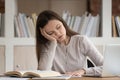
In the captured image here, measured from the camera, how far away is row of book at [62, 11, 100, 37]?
3055 mm

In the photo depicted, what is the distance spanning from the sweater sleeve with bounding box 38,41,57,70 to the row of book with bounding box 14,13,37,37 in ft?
2.22

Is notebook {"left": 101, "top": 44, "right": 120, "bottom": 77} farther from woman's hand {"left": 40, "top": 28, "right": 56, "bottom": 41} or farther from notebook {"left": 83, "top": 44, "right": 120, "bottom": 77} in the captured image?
woman's hand {"left": 40, "top": 28, "right": 56, "bottom": 41}

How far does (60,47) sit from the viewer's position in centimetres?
238

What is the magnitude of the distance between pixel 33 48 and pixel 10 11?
47 centimetres

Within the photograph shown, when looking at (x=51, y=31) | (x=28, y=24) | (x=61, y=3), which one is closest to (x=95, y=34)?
(x=61, y=3)

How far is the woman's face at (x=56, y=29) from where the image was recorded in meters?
2.21

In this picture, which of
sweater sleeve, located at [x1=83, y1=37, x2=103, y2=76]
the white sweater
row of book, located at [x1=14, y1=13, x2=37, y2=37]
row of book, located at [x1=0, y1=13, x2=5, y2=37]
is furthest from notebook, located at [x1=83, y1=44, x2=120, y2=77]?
row of book, located at [x1=0, y1=13, x2=5, y2=37]

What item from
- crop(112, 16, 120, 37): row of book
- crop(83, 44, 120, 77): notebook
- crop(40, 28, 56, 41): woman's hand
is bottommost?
crop(83, 44, 120, 77): notebook

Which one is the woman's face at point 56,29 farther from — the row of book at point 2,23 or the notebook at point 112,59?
the row of book at point 2,23

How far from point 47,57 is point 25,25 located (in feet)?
2.68

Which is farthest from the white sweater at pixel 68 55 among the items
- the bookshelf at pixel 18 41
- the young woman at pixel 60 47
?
the bookshelf at pixel 18 41

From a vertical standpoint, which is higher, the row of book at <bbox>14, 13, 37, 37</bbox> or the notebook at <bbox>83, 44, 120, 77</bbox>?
the row of book at <bbox>14, 13, 37, 37</bbox>

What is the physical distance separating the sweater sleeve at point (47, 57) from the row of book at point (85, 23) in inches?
29.0

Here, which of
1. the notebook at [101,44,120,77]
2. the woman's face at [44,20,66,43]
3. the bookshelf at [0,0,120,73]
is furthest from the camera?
the bookshelf at [0,0,120,73]
